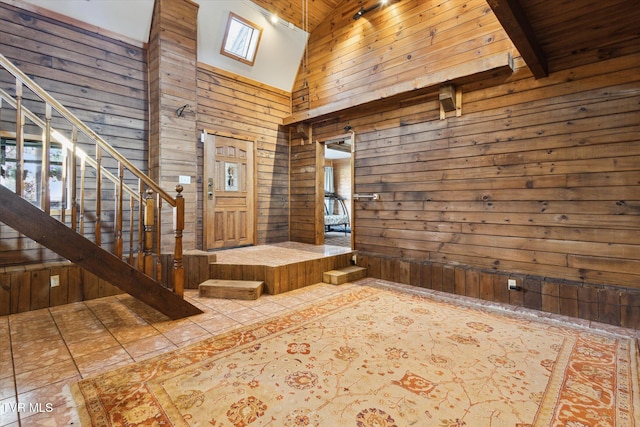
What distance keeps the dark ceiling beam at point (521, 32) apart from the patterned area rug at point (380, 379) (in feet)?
8.17

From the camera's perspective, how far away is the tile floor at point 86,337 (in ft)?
5.66

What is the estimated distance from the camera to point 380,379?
194cm

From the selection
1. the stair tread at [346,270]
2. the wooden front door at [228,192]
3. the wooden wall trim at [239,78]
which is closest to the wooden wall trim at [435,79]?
the wooden wall trim at [239,78]

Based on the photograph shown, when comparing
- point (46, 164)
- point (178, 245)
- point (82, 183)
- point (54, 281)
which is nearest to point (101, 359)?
point (178, 245)

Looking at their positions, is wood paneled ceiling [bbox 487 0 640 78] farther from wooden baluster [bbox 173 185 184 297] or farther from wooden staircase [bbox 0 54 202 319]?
wooden staircase [bbox 0 54 202 319]

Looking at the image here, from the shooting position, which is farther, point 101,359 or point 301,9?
point 301,9

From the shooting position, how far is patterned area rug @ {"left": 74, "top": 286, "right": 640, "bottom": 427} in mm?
1608

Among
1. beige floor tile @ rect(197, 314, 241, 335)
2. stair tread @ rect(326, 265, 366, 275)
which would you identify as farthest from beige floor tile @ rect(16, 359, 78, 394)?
stair tread @ rect(326, 265, 366, 275)

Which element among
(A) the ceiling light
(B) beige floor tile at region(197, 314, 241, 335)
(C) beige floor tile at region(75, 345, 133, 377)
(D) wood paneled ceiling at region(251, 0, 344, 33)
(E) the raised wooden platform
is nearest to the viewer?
(C) beige floor tile at region(75, 345, 133, 377)

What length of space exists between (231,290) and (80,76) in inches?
133

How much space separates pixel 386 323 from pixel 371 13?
4.63m

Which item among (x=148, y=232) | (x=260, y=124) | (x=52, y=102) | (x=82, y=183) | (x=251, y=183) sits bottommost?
(x=148, y=232)

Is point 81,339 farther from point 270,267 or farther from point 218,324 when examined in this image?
point 270,267

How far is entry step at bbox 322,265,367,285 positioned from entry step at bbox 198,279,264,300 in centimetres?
101
